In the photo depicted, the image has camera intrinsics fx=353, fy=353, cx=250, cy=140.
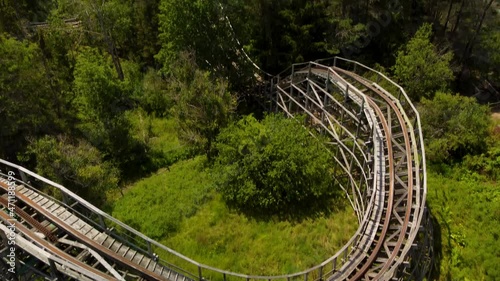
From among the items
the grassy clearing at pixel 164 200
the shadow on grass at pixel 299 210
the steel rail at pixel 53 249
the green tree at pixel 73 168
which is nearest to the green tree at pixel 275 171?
the shadow on grass at pixel 299 210

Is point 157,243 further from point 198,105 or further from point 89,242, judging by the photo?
point 198,105

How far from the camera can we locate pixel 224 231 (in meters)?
18.5

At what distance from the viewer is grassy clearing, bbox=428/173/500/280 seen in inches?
623

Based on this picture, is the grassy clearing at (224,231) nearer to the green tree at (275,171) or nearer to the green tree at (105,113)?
the green tree at (275,171)

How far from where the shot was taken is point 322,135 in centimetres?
2169

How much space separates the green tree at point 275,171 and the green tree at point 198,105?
2671mm

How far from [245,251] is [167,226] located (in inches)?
178

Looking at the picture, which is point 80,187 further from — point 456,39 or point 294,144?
point 456,39

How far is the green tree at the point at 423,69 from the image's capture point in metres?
24.2

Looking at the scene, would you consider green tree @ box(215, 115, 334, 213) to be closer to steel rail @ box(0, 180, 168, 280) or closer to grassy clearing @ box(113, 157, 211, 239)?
grassy clearing @ box(113, 157, 211, 239)

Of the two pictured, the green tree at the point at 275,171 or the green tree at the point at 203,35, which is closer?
the green tree at the point at 275,171

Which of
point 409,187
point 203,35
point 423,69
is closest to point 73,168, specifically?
point 203,35

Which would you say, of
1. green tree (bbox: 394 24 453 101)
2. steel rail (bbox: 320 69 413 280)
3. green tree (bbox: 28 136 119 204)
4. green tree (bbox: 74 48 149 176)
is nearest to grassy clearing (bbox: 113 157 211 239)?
green tree (bbox: 28 136 119 204)

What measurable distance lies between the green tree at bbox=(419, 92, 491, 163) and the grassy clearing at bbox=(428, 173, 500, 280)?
200cm
